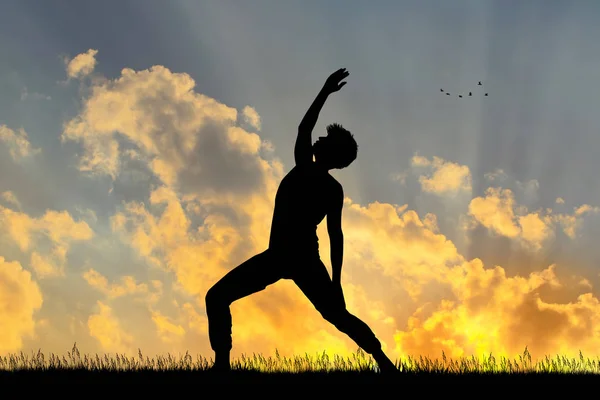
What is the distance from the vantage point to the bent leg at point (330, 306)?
8141 mm

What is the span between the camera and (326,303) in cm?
819

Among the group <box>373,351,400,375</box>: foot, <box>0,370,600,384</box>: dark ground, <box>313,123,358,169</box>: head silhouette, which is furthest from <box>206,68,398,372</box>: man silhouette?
<box>0,370,600,384</box>: dark ground

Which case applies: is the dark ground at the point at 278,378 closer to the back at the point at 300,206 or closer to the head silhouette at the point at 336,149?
the back at the point at 300,206

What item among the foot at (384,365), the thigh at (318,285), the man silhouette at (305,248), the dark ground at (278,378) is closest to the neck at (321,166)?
the man silhouette at (305,248)

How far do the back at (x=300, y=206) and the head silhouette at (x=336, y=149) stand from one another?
0.59 feet

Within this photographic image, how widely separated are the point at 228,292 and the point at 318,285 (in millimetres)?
1077

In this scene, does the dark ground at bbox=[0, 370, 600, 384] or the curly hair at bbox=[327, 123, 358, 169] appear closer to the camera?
the dark ground at bbox=[0, 370, 600, 384]

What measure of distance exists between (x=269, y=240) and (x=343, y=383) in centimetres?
189

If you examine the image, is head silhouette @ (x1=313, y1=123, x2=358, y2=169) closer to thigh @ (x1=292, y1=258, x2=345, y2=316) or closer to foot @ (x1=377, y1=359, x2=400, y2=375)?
thigh @ (x1=292, y1=258, x2=345, y2=316)

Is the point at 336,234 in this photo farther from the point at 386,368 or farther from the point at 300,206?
the point at 386,368

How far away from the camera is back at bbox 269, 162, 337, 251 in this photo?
796 centimetres

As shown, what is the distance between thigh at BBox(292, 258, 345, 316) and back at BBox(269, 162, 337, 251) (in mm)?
231

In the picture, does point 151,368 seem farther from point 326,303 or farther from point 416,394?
point 416,394

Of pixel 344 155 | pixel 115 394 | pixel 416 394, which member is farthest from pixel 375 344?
pixel 115 394
